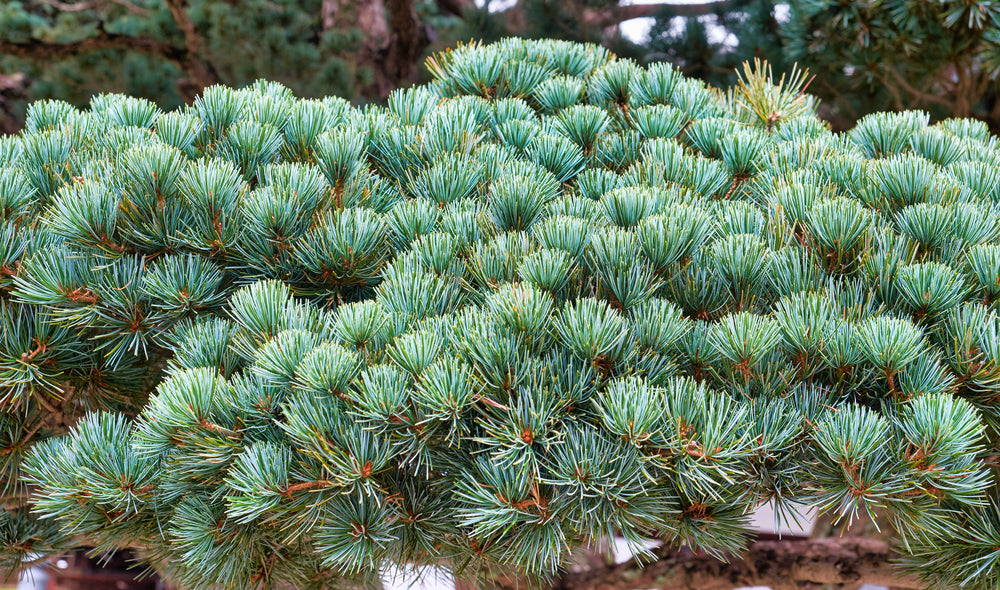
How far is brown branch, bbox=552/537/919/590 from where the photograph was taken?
1.65 metres

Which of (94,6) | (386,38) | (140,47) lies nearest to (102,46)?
(140,47)

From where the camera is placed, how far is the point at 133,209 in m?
0.88

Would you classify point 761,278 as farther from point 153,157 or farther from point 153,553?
point 153,553

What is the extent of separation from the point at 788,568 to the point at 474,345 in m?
1.35

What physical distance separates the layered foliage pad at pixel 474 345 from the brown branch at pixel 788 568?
87 centimetres

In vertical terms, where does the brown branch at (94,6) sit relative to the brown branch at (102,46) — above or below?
above

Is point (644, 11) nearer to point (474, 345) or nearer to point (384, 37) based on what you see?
point (384, 37)

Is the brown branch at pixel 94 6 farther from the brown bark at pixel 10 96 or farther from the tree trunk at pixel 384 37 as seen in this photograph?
the tree trunk at pixel 384 37

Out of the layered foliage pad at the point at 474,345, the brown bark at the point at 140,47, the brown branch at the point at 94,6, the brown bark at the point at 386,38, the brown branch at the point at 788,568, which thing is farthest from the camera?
the brown branch at the point at 94,6

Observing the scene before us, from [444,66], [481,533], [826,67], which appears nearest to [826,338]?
[481,533]

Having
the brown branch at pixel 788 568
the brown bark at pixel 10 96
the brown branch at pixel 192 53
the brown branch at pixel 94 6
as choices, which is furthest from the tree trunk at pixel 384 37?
the brown branch at pixel 788 568

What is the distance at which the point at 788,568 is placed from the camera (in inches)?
69.4

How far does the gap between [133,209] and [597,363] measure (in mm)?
547

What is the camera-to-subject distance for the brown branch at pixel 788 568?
1.65 metres
